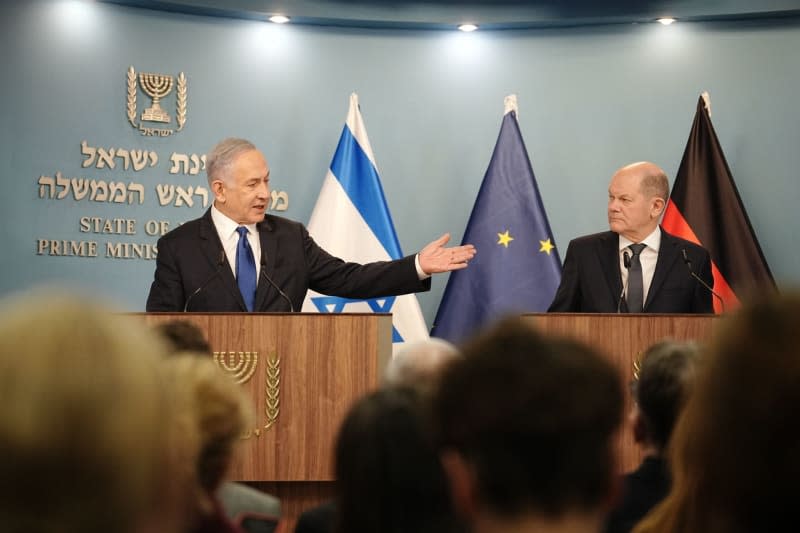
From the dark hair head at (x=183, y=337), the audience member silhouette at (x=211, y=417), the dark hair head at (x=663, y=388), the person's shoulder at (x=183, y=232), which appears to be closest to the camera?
the audience member silhouette at (x=211, y=417)

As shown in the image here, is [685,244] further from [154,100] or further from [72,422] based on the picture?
[72,422]

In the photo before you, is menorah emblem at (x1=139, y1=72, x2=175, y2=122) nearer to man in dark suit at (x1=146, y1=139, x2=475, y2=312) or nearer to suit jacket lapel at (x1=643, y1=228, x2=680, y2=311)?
man in dark suit at (x1=146, y1=139, x2=475, y2=312)

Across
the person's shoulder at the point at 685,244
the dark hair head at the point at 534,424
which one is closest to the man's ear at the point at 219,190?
the person's shoulder at the point at 685,244

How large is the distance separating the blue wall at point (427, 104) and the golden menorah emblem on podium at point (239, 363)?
9.85 feet

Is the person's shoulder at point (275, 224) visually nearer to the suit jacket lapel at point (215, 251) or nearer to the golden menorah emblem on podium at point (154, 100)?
the suit jacket lapel at point (215, 251)

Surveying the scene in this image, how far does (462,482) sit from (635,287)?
4669 millimetres

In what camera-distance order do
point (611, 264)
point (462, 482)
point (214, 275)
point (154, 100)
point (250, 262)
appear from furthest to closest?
point (154, 100), point (611, 264), point (250, 262), point (214, 275), point (462, 482)

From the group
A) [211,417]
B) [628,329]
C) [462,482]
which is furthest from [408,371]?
[628,329]

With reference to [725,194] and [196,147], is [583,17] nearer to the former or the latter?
[725,194]

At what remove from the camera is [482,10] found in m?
7.54

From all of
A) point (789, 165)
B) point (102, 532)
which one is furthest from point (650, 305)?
point (102, 532)

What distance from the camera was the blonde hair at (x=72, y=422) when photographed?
94 cm

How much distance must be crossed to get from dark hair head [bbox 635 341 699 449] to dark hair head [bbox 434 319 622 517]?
3.57 feet

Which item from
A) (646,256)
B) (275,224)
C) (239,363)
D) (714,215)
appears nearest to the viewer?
(239,363)
